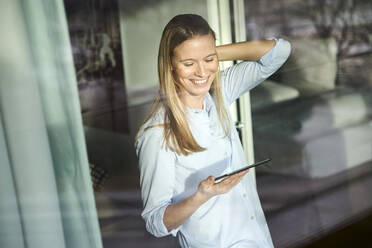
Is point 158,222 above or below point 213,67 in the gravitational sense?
below

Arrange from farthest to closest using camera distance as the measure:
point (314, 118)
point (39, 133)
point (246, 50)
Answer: point (314, 118) → point (246, 50) → point (39, 133)

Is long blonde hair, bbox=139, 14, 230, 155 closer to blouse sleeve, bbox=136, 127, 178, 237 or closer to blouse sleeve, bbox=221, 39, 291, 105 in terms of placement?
blouse sleeve, bbox=136, 127, 178, 237

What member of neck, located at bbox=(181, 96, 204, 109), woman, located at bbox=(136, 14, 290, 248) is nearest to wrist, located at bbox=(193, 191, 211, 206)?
woman, located at bbox=(136, 14, 290, 248)

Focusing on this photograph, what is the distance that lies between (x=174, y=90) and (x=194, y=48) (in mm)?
131

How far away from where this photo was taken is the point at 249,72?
136cm

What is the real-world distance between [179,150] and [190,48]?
0.29 meters

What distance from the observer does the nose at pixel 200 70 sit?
122 centimetres

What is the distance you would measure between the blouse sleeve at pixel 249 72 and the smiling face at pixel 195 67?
0.08 meters

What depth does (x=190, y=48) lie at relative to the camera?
3.87 feet

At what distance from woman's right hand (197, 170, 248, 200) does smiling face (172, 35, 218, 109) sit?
0.73 feet

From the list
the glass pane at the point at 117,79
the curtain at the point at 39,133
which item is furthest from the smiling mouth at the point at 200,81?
the curtain at the point at 39,133

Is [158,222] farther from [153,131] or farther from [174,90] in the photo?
[174,90]

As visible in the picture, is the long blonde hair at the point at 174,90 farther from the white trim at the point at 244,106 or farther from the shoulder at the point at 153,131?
the white trim at the point at 244,106

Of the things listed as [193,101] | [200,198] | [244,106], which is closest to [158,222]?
[200,198]
